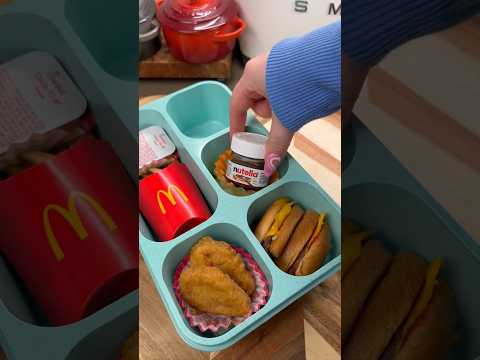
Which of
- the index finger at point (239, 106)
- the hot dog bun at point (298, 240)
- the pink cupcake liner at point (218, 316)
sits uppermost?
the index finger at point (239, 106)

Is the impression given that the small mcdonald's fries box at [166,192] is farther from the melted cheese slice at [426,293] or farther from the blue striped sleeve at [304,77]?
the melted cheese slice at [426,293]

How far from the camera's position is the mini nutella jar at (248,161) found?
62cm

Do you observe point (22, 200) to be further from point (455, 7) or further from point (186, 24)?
point (186, 24)

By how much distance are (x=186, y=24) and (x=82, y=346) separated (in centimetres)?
73

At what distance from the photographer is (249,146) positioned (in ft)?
2.03

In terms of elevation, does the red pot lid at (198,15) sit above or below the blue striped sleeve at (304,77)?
below

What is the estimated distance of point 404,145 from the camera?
0.23 feet

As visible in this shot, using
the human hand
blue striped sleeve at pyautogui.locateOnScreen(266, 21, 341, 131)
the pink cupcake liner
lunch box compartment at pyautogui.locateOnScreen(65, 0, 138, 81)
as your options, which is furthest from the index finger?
lunch box compartment at pyautogui.locateOnScreen(65, 0, 138, 81)

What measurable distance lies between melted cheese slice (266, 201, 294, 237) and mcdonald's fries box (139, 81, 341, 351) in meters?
0.03

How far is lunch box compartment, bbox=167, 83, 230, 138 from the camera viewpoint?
778 mm

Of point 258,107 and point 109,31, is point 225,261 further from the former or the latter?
point 109,31

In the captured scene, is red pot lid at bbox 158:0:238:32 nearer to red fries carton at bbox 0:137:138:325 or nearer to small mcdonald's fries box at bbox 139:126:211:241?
small mcdonald's fries box at bbox 139:126:211:241

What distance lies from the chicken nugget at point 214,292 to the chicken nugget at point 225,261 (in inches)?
0.9

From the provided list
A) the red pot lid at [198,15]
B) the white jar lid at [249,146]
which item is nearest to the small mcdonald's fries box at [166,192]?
the white jar lid at [249,146]
